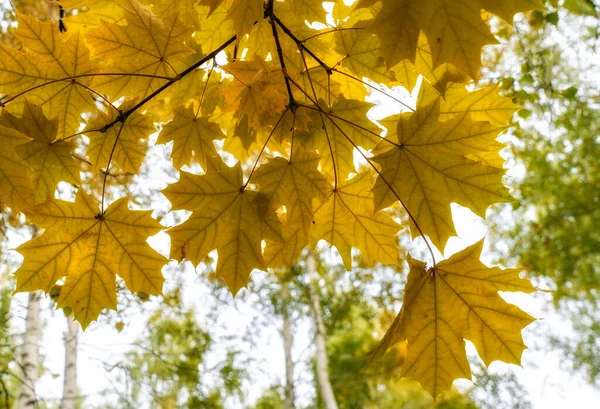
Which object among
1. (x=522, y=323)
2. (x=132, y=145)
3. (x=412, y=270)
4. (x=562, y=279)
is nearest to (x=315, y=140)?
(x=412, y=270)

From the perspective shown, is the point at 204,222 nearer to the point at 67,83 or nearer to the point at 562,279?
the point at 67,83

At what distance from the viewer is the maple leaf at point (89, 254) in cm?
133

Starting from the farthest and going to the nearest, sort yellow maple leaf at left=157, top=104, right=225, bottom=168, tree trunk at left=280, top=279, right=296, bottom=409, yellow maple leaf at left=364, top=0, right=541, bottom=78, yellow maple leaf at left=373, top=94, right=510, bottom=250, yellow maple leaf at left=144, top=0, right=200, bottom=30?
tree trunk at left=280, top=279, right=296, bottom=409 < yellow maple leaf at left=157, top=104, right=225, bottom=168 < yellow maple leaf at left=144, top=0, right=200, bottom=30 < yellow maple leaf at left=373, top=94, right=510, bottom=250 < yellow maple leaf at left=364, top=0, right=541, bottom=78

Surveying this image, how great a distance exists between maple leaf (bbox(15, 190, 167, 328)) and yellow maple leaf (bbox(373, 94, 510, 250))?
28.6 inches

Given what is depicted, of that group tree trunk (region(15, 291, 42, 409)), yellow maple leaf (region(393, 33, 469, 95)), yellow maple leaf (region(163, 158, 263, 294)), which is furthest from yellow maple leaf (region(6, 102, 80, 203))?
tree trunk (region(15, 291, 42, 409))

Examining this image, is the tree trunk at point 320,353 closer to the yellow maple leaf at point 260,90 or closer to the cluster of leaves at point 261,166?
the cluster of leaves at point 261,166

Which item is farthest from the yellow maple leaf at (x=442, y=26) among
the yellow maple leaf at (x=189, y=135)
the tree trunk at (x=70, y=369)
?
the tree trunk at (x=70, y=369)

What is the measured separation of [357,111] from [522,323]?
79 cm

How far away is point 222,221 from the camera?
129 cm

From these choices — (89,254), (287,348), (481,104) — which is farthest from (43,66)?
(287,348)

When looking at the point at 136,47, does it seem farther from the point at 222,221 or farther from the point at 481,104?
the point at 481,104

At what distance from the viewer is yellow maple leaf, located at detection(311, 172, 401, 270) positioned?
4.69 ft

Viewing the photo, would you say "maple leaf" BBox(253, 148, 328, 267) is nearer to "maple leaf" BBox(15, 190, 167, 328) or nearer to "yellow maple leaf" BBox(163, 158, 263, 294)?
"yellow maple leaf" BBox(163, 158, 263, 294)

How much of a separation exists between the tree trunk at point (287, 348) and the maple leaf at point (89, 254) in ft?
16.2
